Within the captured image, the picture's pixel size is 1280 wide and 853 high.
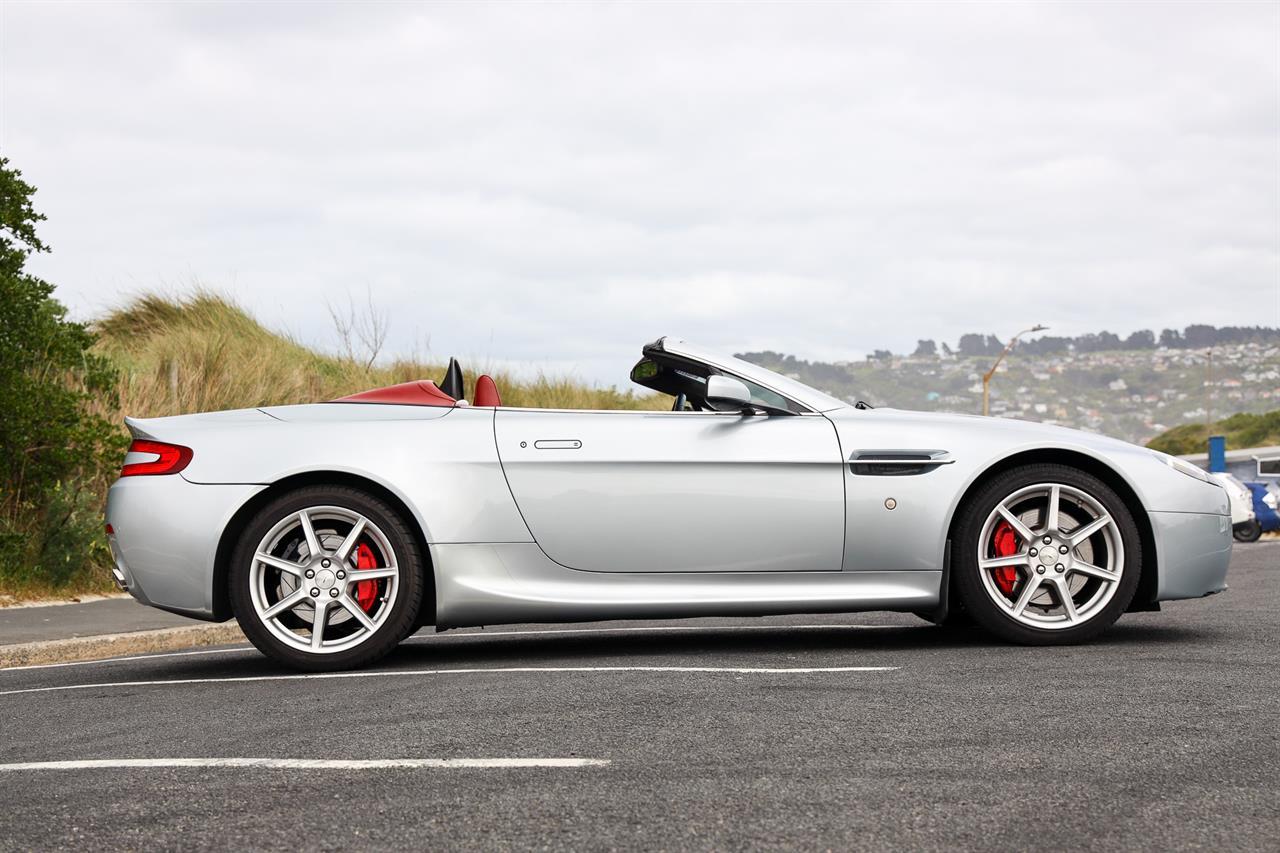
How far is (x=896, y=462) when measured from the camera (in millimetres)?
5816

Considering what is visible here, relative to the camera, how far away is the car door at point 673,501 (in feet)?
18.8

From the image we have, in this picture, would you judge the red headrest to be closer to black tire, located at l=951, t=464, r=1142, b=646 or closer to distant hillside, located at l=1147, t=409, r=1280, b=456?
black tire, located at l=951, t=464, r=1142, b=646

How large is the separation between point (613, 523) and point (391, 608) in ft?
3.23

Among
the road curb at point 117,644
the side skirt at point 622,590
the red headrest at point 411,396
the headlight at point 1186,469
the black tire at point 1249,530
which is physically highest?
the red headrest at point 411,396

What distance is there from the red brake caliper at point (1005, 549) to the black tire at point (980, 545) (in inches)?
4.4

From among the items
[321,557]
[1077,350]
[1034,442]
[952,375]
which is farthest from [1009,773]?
[1077,350]

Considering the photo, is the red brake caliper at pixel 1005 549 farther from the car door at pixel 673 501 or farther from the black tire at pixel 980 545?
the car door at pixel 673 501

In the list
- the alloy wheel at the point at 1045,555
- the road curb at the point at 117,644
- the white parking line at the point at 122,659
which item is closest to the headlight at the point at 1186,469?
the alloy wheel at the point at 1045,555

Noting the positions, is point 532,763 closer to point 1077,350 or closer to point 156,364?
point 156,364

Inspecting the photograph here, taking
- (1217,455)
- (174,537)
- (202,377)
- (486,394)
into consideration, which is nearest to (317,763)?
(174,537)

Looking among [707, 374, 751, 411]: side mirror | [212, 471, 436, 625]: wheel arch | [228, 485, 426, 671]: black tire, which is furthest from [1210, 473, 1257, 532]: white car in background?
[228, 485, 426, 671]: black tire

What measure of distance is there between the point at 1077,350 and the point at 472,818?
187 m

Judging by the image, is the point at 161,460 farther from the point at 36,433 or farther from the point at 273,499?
the point at 36,433

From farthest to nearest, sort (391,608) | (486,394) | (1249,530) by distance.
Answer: (1249,530) < (486,394) < (391,608)
